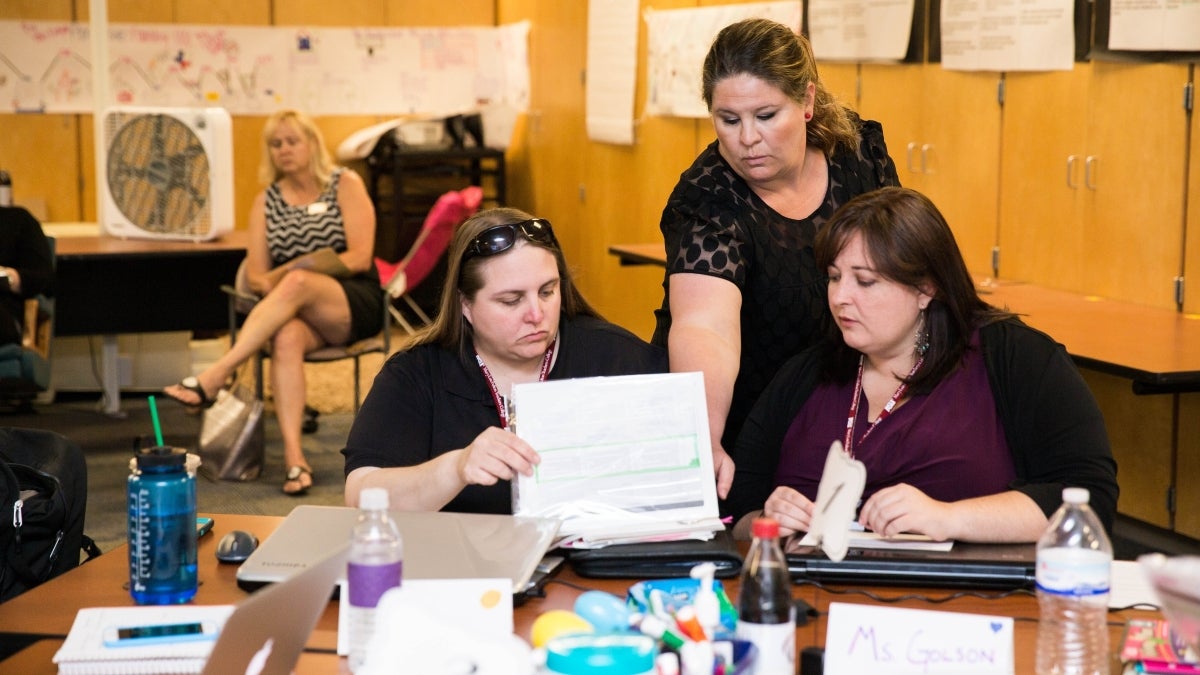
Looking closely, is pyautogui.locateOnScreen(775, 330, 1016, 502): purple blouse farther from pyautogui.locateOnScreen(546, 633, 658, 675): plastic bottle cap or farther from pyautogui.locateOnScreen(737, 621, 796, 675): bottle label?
pyautogui.locateOnScreen(546, 633, 658, 675): plastic bottle cap

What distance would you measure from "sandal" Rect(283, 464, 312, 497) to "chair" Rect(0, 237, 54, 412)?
96cm

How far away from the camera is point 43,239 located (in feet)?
16.8

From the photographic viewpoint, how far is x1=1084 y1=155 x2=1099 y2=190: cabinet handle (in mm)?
4148

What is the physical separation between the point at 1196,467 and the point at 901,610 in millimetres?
2657

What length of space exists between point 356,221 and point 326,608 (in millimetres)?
3921

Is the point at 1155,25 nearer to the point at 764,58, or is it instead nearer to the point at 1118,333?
the point at 1118,333

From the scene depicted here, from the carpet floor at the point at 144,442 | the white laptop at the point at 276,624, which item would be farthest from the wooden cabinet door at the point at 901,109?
the white laptop at the point at 276,624

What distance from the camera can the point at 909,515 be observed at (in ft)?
6.19

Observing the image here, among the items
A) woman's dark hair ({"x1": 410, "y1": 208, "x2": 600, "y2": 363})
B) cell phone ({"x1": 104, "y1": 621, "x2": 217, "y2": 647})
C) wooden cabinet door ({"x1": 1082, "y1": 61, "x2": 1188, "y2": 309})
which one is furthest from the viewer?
wooden cabinet door ({"x1": 1082, "y1": 61, "x2": 1188, "y2": 309})

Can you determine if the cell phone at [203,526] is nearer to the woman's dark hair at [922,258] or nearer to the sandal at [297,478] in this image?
the woman's dark hair at [922,258]

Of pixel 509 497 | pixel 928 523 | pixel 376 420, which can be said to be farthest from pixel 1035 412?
pixel 376 420

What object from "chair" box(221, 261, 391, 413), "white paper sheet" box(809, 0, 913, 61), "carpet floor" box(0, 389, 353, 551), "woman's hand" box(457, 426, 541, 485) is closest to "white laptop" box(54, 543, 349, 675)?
"woman's hand" box(457, 426, 541, 485)

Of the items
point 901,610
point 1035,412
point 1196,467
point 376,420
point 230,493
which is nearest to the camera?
point 901,610

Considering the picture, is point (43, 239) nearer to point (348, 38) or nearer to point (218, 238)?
point (218, 238)
